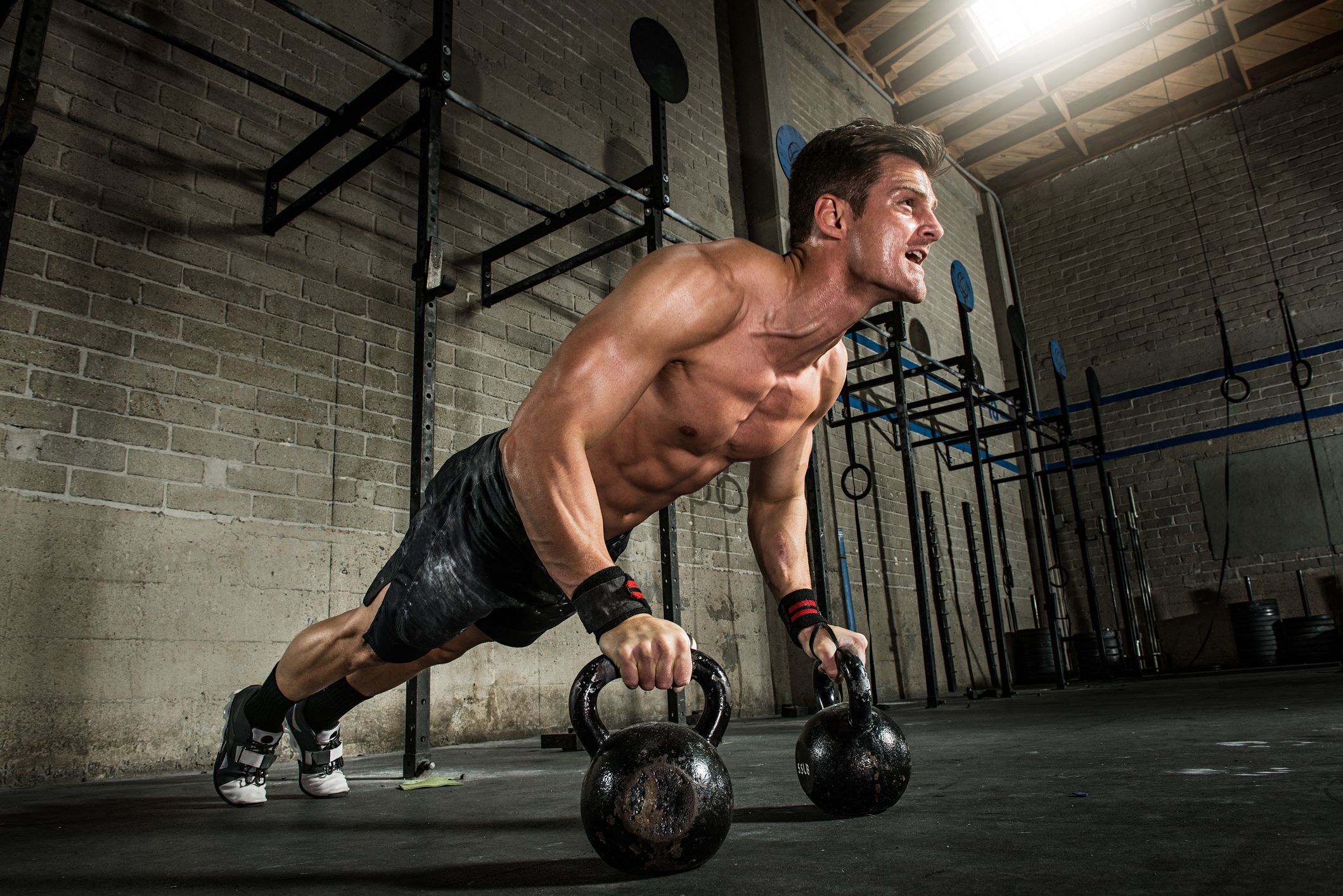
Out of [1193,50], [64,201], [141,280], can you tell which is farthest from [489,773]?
[1193,50]

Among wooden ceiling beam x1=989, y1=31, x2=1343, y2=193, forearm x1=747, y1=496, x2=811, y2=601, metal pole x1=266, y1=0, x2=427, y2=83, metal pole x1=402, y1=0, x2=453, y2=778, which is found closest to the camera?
forearm x1=747, y1=496, x2=811, y2=601

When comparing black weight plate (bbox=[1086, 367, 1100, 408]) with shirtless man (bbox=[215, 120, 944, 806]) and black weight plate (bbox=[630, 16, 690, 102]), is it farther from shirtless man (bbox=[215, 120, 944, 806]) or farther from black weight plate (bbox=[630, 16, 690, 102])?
shirtless man (bbox=[215, 120, 944, 806])

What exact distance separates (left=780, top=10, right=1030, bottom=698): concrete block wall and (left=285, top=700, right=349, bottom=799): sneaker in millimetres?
3980

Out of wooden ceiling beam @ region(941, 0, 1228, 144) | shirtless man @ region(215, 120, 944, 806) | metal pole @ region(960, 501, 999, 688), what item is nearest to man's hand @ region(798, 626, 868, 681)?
shirtless man @ region(215, 120, 944, 806)

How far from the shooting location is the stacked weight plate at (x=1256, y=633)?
686cm

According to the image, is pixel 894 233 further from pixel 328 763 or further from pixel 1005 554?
pixel 1005 554

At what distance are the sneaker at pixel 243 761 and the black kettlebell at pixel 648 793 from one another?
1.23 metres

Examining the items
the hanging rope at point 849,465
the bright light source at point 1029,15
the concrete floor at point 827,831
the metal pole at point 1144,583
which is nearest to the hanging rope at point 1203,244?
the bright light source at point 1029,15

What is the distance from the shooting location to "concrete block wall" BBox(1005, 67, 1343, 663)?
7.85 metres

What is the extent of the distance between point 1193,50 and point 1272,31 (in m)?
0.67

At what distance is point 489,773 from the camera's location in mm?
2305

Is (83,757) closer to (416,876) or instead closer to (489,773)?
(489,773)

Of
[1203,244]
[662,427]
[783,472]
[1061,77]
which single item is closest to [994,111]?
[1061,77]

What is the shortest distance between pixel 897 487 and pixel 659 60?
428cm
